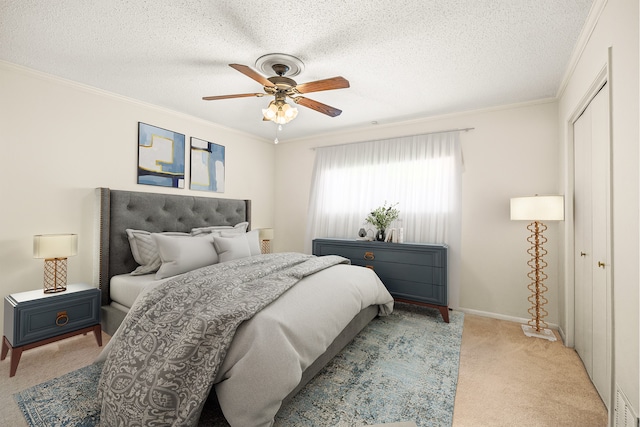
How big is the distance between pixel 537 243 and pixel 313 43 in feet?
9.46

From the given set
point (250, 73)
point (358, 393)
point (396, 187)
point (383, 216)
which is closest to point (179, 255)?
point (250, 73)

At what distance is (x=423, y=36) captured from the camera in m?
2.06

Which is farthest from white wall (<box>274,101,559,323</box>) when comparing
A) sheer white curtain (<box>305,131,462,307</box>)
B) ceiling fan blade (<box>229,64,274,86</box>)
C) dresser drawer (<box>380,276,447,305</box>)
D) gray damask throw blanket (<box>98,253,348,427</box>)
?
gray damask throw blanket (<box>98,253,348,427</box>)

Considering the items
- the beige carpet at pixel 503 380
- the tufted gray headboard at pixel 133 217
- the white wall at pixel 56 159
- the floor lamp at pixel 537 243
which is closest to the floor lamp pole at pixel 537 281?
the floor lamp at pixel 537 243

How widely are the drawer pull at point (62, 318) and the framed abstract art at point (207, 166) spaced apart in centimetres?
189

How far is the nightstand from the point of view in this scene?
7.06ft

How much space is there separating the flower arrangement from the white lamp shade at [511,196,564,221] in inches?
56.2

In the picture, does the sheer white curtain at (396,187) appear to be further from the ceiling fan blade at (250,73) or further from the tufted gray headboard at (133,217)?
the ceiling fan blade at (250,73)

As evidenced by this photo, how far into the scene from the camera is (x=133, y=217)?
3104 mm

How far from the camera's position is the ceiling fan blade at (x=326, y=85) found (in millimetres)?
2037

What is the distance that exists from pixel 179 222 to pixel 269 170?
194 cm

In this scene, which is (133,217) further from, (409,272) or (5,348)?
(409,272)

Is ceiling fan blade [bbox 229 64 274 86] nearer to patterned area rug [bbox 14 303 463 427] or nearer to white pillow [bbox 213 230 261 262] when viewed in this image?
white pillow [bbox 213 230 261 262]

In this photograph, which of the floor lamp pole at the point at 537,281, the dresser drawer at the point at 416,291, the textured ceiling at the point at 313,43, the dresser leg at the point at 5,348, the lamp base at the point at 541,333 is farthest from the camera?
the dresser drawer at the point at 416,291
